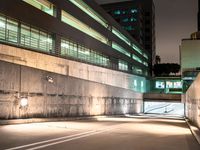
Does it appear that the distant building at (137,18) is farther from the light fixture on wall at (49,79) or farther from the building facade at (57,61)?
the light fixture on wall at (49,79)

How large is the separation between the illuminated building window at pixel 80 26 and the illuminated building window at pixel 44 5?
10.4ft

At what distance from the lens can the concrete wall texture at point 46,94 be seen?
20.3 m

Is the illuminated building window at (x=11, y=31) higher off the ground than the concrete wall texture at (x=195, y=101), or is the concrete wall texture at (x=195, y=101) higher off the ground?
the illuminated building window at (x=11, y=31)

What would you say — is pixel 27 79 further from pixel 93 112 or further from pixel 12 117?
pixel 93 112

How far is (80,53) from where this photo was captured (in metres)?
45.1

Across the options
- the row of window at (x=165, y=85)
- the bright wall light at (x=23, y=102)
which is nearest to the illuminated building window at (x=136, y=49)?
the row of window at (x=165, y=85)

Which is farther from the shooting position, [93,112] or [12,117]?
[93,112]

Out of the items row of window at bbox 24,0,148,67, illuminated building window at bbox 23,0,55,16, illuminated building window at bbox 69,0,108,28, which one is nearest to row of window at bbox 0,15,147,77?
illuminated building window at bbox 23,0,55,16

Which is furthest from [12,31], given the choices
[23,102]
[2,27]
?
[23,102]

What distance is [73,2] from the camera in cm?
4384

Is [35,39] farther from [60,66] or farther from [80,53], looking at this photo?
[80,53]

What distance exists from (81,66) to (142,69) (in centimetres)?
5359

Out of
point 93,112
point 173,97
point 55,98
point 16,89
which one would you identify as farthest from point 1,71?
point 173,97

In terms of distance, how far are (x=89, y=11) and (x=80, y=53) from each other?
31.9 feet
